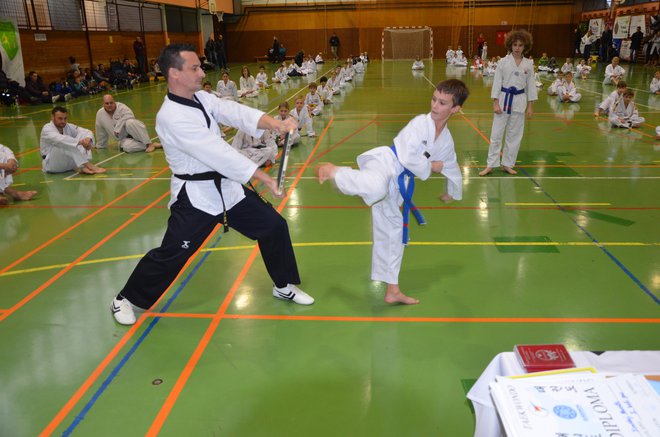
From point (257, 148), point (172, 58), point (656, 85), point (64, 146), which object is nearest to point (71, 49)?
point (64, 146)

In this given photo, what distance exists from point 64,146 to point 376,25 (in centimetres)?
3031

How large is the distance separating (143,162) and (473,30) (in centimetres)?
3094

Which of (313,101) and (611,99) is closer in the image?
(611,99)

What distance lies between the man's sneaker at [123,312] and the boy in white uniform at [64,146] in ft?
16.5

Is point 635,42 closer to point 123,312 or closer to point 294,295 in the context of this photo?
point 294,295

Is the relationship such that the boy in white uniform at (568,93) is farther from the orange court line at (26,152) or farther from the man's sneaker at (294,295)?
the orange court line at (26,152)

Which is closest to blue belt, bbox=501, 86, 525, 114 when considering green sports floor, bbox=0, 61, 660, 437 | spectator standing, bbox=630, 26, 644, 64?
green sports floor, bbox=0, 61, 660, 437

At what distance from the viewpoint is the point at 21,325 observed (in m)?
3.94

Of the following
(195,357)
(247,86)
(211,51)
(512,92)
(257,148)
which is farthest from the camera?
(211,51)

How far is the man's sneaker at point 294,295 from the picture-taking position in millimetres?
4168

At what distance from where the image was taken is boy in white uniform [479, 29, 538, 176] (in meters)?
7.17

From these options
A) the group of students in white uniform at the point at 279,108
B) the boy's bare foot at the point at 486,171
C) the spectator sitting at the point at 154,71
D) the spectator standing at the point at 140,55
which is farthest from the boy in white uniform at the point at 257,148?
the spectator sitting at the point at 154,71

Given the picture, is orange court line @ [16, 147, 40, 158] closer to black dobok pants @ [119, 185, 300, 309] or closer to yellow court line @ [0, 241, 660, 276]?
yellow court line @ [0, 241, 660, 276]

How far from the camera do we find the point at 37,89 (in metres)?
17.0
